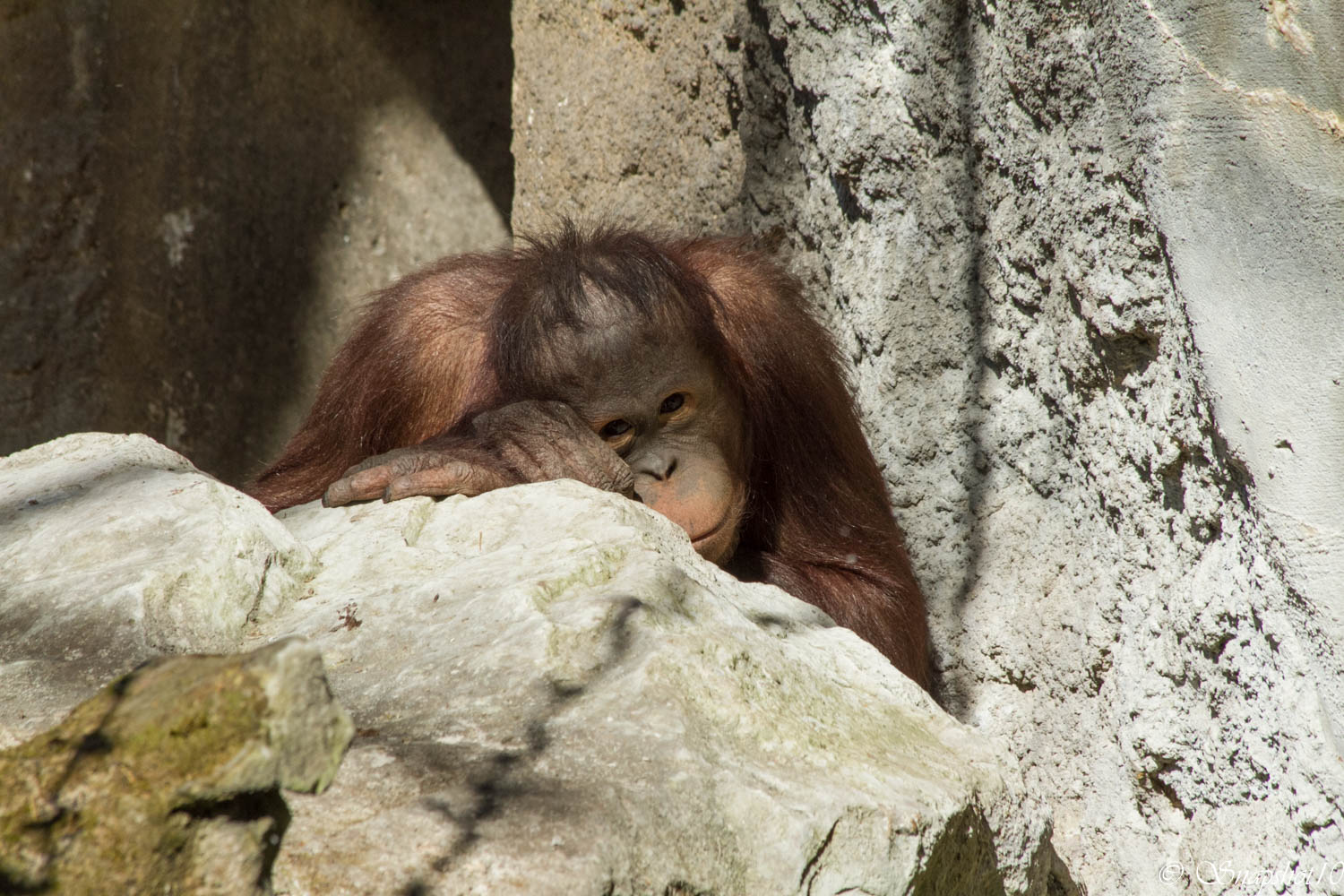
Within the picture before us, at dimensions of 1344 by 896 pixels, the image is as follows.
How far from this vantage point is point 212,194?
15.7 ft

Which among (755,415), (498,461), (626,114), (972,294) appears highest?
(626,114)

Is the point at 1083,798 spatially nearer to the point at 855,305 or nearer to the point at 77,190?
the point at 855,305

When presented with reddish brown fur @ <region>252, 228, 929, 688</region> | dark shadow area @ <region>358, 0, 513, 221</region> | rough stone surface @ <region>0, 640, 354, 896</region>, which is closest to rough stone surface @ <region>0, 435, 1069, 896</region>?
rough stone surface @ <region>0, 640, 354, 896</region>

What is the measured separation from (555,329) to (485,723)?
1321 millimetres

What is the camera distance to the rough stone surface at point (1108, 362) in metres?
2.01

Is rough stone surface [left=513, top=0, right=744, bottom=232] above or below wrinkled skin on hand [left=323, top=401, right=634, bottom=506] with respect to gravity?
above

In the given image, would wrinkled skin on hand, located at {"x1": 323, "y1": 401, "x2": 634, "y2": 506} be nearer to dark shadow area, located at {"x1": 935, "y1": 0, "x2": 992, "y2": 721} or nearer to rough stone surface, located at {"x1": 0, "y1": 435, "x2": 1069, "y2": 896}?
rough stone surface, located at {"x1": 0, "y1": 435, "x2": 1069, "y2": 896}

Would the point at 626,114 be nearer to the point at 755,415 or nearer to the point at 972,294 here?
the point at 755,415

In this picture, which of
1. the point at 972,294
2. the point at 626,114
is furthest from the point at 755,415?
the point at 626,114

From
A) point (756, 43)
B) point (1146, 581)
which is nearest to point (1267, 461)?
point (1146, 581)

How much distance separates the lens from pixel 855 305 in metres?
3.28

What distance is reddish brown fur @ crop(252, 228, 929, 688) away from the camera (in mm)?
3090

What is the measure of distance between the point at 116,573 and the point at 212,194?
Result: 311cm

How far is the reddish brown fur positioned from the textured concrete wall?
172cm
